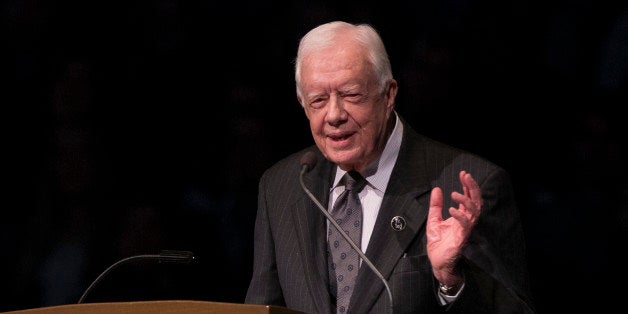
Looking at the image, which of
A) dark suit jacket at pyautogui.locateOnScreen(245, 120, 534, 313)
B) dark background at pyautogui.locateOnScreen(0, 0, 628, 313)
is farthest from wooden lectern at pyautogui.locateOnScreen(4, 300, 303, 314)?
dark background at pyautogui.locateOnScreen(0, 0, 628, 313)

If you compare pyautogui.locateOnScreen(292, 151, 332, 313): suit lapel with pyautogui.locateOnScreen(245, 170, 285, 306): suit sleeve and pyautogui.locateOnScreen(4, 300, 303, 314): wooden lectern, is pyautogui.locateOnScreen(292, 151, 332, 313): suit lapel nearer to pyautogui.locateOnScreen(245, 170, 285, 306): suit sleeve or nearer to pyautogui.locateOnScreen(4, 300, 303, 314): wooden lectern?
pyautogui.locateOnScreen(245, 170, 285, 306): suit sleeve

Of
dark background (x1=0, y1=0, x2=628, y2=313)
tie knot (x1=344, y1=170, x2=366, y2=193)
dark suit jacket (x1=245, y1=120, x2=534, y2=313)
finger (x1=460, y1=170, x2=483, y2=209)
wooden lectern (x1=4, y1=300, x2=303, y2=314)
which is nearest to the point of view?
wooden lectern (x1=4, y1=300, x2=303, y2=314)

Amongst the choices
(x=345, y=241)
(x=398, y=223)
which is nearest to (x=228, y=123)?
(x=345, y=241)

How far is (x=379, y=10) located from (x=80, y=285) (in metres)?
1.20

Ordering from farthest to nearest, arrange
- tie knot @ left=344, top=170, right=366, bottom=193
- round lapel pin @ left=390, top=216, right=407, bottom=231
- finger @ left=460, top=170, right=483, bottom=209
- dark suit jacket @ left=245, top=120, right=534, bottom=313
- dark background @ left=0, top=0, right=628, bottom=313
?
dark background @ left=0, top=0, right=628, bottom=313, tie knot @ left=344, top=170, right=366, bottom=193, round lapel pin @ left=390, top=216, right=407, bottom=231, dark suit jacket @ left=245, top=120, right=534, bottom=313, finger @ left=460, top=170, right=483, bottom=209

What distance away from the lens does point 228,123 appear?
3416mm

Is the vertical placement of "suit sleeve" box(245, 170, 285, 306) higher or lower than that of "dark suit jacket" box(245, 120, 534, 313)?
lower

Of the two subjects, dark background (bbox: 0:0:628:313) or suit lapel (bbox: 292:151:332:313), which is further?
dark background (bbox: 0:0:628:313)

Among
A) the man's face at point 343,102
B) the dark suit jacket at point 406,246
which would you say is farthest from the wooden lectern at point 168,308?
the man's face at point 343,102

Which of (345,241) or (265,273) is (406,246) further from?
(265,273)

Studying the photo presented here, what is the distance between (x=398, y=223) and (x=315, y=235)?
223 mm

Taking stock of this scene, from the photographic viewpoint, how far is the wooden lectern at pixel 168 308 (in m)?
1.84

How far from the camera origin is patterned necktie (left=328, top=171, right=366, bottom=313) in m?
2.51

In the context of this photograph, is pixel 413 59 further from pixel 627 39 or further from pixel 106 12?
pixel 106 12
